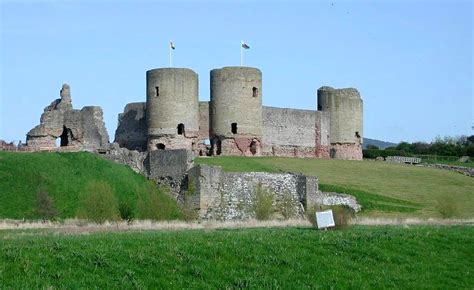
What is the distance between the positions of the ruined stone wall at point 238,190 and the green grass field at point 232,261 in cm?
1601

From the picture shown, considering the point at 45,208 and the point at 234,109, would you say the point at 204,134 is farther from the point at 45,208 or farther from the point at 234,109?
the point at 45,208

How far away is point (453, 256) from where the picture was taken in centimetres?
2292

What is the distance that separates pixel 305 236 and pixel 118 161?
20.5 meters

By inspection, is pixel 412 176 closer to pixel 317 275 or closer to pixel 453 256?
pixel 453 256

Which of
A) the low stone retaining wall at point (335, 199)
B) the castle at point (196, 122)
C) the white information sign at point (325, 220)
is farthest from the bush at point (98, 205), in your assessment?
the castle at point (196, 122)

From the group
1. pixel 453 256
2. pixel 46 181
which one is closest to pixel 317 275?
pixel 453 256

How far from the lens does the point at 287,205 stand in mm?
40312

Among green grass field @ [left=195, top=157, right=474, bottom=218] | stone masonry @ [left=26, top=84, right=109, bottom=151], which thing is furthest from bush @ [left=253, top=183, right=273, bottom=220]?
stone masonry @ [left=26, top=84, right=109, bottom=151]

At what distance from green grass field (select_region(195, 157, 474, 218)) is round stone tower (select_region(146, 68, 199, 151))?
10.4 feet

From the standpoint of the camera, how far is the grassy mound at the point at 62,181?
34844 mm

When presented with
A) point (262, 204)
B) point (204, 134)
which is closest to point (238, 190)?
point (262, 204)

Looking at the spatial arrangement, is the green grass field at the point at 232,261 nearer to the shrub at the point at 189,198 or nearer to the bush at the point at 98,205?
the bush at the point at 98,205

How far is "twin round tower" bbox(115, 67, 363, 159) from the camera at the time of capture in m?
50.9

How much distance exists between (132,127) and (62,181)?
16250mm
